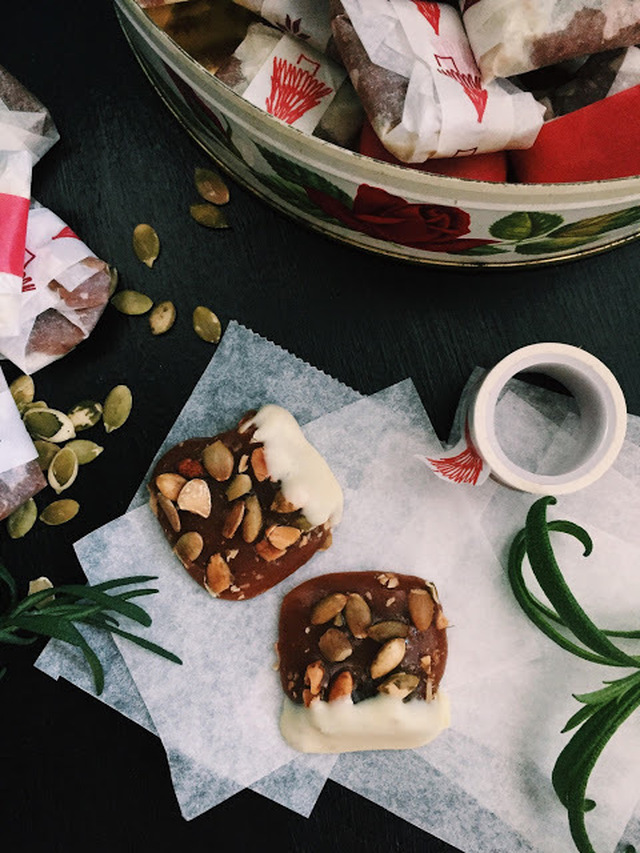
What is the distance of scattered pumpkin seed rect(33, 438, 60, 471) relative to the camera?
667mm

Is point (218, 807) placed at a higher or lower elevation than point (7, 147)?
lower

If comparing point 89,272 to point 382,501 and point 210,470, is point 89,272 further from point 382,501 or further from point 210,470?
point 382,501

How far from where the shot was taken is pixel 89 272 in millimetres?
640

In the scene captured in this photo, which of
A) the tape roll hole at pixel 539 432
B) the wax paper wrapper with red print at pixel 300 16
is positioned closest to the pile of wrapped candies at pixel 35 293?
the wax paper wrapper with red print at pixel 300 16

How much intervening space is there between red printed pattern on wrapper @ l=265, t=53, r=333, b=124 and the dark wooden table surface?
0.13 m

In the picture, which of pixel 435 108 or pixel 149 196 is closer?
pixel 435 108

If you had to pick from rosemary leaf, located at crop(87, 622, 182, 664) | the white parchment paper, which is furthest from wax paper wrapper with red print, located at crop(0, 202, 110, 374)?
rosemary leaf, located at crop(87, 622, 182, 664)

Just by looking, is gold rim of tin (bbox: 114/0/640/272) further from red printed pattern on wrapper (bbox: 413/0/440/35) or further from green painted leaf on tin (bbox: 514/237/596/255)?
red printed pattern on wrapper (bbox: 413/0/440/35)

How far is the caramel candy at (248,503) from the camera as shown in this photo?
636mm

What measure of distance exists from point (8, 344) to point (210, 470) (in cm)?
18

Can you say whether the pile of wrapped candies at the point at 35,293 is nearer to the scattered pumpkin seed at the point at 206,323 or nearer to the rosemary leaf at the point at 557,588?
the scattered pumpkin seed at the point at 206,323

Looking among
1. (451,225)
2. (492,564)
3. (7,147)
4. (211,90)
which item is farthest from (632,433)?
(7,147)

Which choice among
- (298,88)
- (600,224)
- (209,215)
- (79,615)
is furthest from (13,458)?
(600,224)

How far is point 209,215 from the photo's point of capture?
0.66 meters
